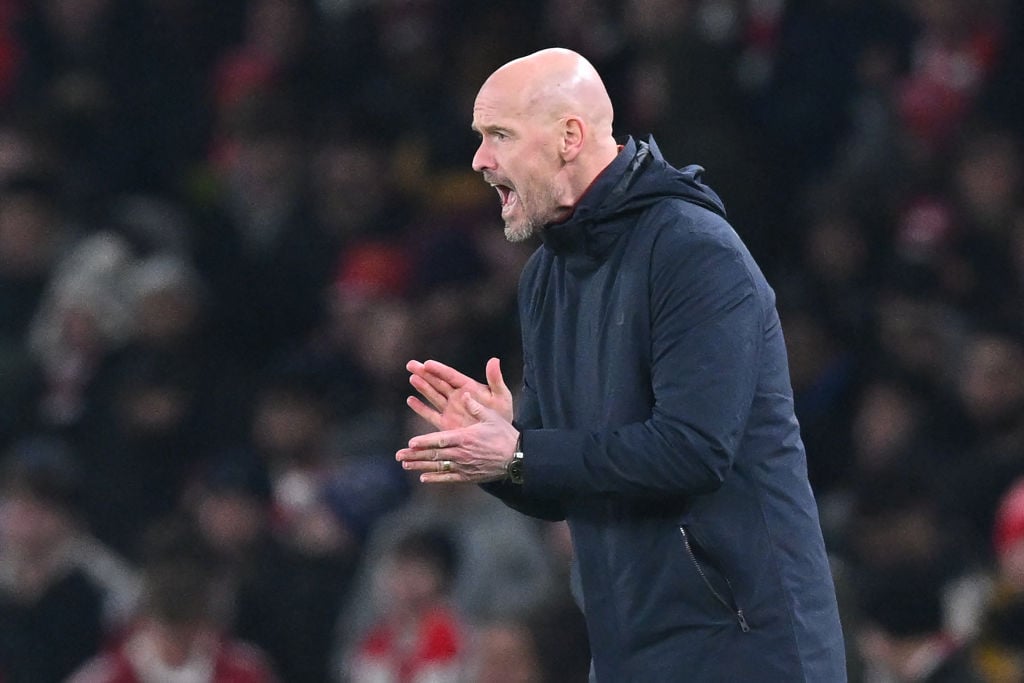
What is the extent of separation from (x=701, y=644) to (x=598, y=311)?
22.8 inches

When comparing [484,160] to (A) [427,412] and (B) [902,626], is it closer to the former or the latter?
(A) [427,412]

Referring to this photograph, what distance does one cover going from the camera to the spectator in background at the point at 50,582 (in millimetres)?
6645

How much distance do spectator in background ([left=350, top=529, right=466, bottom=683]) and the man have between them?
274 cm

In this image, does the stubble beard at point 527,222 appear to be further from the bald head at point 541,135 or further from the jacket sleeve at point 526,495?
the jacket sleeve at point 526,495

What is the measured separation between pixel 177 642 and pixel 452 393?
10.8 ft

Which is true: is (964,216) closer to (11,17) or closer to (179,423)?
(179,423)

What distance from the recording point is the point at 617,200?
10.8 feet

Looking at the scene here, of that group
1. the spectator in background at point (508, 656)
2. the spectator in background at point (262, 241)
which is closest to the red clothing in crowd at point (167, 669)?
the spectator in background at point (508, 656)

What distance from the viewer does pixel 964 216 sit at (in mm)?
7434

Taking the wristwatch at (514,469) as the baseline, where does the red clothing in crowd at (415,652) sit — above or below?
below

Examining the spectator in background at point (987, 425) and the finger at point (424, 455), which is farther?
the spectator in background at point (987, 425)

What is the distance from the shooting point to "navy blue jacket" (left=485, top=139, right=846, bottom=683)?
309 centimetres

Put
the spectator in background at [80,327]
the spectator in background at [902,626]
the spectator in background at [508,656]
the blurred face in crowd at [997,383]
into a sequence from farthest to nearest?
the spectator in background at [80,327], the blurred face in crowd at [997,383], the spectator in background at [508,656], the spectator in background at [902,626]

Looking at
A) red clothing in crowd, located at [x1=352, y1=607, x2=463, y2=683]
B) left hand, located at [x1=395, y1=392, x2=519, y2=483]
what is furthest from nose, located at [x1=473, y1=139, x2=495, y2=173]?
red clothing in crowd, located at [x1=352, y1=607, x2=463, y2=683]
